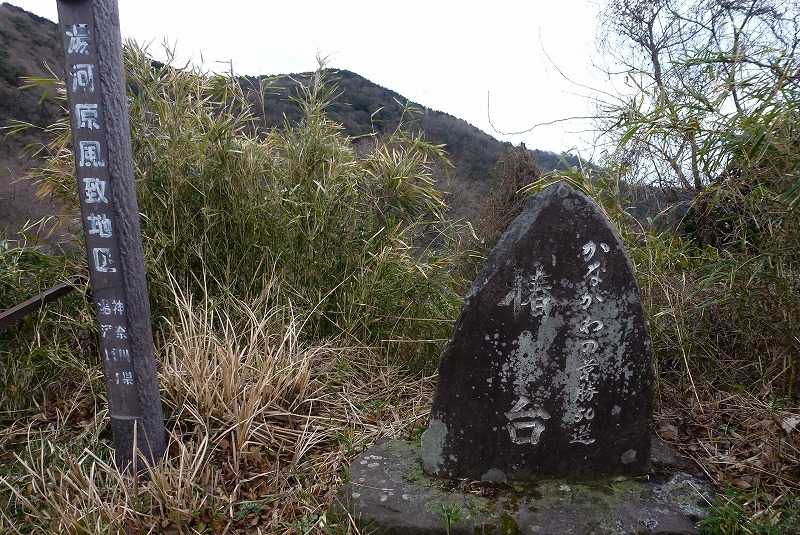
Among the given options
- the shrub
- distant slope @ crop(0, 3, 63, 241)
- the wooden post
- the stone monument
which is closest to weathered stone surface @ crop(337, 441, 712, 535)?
the stone monument

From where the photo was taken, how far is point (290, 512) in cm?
220

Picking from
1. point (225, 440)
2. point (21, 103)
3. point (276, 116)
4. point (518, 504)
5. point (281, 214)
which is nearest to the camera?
point (518, 504)

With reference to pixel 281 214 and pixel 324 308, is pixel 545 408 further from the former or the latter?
pixel 281 214

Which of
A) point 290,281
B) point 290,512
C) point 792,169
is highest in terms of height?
point 792,169

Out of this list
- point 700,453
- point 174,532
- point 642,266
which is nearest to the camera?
point 174,532

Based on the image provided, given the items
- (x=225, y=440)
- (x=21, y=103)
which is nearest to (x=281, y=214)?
(x=225, y=440)

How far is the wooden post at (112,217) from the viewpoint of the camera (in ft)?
6.54

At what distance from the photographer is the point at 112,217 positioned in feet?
6.86

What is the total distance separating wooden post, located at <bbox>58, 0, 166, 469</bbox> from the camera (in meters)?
1.99

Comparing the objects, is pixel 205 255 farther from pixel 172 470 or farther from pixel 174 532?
pixel 174 532

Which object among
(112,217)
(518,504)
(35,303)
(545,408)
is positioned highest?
(112,217)

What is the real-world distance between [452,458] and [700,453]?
116 centimetres

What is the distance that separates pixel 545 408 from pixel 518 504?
372 millimetres

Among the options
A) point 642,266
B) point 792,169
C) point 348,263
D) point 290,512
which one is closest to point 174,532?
point 290,512
